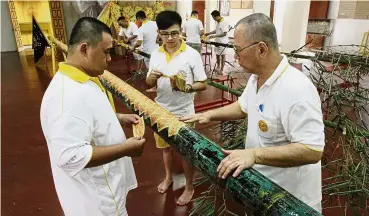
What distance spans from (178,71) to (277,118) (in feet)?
3.62

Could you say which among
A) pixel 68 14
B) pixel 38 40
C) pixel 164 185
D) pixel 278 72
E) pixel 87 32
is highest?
pixel 68 14

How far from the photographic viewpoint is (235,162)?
991 millimetres

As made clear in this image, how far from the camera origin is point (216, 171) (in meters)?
1.03

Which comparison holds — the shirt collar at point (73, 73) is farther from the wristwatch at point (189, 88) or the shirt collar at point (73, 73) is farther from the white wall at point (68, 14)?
the white wall at point (68, 14)

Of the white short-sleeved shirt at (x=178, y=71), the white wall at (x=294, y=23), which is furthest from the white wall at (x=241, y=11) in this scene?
the white short-sleeved shirt at (x=178, y=71)

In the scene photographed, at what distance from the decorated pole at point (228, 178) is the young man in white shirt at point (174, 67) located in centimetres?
60

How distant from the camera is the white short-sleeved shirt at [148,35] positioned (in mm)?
6078

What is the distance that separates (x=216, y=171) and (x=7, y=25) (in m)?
13.2

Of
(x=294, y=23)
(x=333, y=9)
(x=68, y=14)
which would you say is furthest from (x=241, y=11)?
(x=68, y=14)

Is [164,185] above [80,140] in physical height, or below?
below

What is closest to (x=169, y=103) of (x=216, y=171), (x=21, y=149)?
(x=216, y=171)

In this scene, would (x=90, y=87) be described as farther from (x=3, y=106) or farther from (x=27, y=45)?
(x=27, y=45)

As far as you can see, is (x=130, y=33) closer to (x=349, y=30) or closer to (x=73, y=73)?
(x=349, y=30)

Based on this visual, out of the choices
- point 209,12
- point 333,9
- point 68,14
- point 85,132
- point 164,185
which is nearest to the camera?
point 85,132
